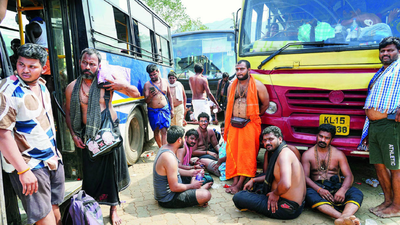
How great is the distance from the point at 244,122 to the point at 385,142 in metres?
1.60

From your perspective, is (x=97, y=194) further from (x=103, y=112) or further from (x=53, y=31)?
(x=53, y=31)

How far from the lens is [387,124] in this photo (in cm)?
272

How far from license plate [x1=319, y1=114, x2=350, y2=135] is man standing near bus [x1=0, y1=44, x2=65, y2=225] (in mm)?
3121

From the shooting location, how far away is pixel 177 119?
5824 millimetres

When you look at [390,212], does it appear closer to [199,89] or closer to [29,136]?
[29,136]

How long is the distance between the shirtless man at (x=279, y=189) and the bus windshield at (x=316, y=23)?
160 cm

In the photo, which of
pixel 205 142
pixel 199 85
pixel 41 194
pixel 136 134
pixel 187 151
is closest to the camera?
pixel 41 194

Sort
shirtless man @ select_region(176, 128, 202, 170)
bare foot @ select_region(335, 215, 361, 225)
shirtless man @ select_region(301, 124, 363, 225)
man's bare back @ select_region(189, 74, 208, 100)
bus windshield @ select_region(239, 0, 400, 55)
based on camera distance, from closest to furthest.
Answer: bare foot @ select_region(335, 215, 361, 225) → shirtless man @ select_region(301, 124, 363, 225) → bus windshield @ select_region(239, 0, 400, 55) → shirtless man @ select_region(176, 128, 202, 170) → man's bare back @ select_region(189, 74, 208, 100)

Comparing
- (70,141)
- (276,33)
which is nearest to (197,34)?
(276,33)

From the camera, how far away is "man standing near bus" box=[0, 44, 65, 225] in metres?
1.69

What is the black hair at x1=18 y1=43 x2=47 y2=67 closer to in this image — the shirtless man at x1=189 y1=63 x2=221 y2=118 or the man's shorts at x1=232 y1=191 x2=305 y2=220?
the man's shorts at x1=232 y1=191 x2=305 y2=220

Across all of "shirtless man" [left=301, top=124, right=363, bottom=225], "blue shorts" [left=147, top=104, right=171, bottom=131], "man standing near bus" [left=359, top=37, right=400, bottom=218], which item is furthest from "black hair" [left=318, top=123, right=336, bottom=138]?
"blue shorts" [left=147, top=104, right=171, bottom=131]

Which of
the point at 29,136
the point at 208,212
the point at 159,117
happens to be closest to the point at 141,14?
the point at 159,117

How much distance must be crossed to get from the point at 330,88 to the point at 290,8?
1.39m
